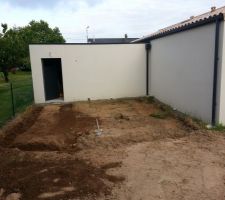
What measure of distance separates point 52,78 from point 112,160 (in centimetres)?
918

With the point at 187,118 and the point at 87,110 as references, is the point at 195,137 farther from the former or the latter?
the point at 87,110

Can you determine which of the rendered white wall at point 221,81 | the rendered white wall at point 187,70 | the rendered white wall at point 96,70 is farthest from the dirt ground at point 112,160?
the rendered white wall at point 96,70

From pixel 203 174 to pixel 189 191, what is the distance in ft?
2.42

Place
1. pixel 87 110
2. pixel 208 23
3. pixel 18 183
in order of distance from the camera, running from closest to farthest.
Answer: pixel 18 183 → pixel 208 23 → pixel 87 110

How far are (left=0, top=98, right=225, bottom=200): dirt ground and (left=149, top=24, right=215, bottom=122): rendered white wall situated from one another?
0.77 meters

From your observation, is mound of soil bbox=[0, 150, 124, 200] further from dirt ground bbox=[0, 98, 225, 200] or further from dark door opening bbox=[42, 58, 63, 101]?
dark door opening bbox=[42, 58, 63, 101]

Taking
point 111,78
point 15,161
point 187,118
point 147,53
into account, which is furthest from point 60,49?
point 15,161

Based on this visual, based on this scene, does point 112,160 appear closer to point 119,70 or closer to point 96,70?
point 96,70

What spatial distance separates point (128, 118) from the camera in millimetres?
9633

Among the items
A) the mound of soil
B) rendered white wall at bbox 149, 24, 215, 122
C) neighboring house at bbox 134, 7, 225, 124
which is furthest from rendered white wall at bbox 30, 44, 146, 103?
the mound of soil

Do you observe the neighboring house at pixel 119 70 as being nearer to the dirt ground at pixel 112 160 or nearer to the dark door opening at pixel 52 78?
the dark door opening at pixel 52 78

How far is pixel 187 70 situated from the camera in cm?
944

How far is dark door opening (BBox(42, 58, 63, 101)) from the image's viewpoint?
1355cm

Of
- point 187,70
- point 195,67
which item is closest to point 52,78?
point 187,70
